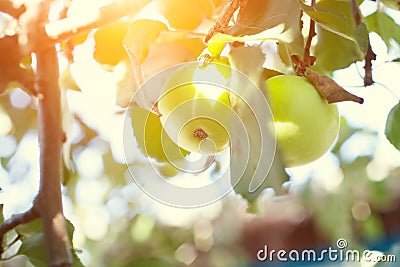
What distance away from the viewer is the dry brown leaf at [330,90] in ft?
1.99

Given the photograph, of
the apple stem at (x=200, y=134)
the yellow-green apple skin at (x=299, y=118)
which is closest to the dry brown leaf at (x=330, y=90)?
the yellow-green apple skin at (x=299, y=118)

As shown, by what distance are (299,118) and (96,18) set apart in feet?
0.70

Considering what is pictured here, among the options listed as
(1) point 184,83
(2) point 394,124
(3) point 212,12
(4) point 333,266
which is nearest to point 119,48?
(3) point 212,12

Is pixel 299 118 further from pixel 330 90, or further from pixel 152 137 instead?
pixel 152 137

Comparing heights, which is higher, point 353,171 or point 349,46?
point 349,46

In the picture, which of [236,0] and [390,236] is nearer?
[236,0]

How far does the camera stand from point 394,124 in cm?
74

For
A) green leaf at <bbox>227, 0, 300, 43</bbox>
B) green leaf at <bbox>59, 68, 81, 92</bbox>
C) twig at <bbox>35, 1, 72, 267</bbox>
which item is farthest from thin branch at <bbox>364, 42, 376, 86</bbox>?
green leaf at <bbox>59, 68, 81, 92</bbox>

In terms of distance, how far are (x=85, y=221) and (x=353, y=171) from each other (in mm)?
819

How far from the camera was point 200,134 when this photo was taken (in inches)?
24.7

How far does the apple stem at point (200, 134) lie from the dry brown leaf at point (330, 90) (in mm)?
120

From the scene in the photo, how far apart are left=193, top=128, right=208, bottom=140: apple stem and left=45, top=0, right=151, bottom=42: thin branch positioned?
0.46 ft

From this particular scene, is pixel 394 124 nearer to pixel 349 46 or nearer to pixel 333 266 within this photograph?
pixel 349 46

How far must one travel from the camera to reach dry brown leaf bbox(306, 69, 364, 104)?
608mm
